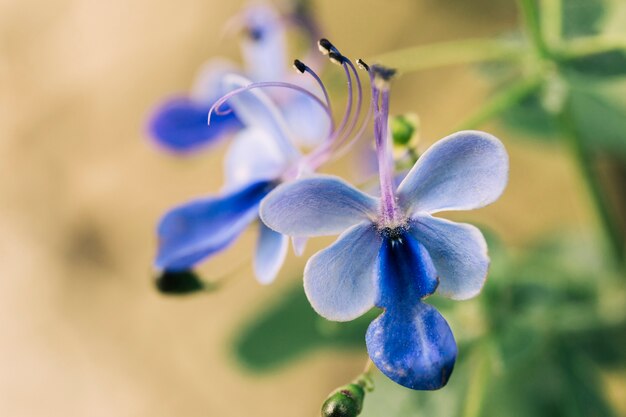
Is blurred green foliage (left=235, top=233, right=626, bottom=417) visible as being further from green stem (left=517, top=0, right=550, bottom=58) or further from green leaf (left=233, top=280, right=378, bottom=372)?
green stem (left=517, top=0, right=550, bottom=58)

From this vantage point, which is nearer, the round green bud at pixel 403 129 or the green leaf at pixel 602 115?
the round green bud at pixel 403 129

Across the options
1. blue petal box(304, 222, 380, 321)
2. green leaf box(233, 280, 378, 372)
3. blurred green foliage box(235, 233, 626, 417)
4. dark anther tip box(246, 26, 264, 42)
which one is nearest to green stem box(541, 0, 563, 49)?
blurred green foliage box(235, 233, 626, 417)

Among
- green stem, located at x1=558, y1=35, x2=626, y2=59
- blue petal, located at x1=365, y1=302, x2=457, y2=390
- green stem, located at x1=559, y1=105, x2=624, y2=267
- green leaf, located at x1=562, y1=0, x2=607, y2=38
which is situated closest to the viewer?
blue petal, located at x1=365, y1=302, x2=457, y2=390

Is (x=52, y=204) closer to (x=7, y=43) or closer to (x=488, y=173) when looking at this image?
(x=7, y=43)

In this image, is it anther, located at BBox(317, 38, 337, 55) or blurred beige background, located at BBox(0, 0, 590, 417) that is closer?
anther, located at BBox(317, 38, 337, 55)

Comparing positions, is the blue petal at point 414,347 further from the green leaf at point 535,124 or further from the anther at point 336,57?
the green leaf at point 535,124

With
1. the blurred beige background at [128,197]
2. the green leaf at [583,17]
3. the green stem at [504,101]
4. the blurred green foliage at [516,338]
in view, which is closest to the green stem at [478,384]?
the blurred green foliage at [516,338]

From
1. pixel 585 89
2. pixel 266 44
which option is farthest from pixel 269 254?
pixel 585 89
